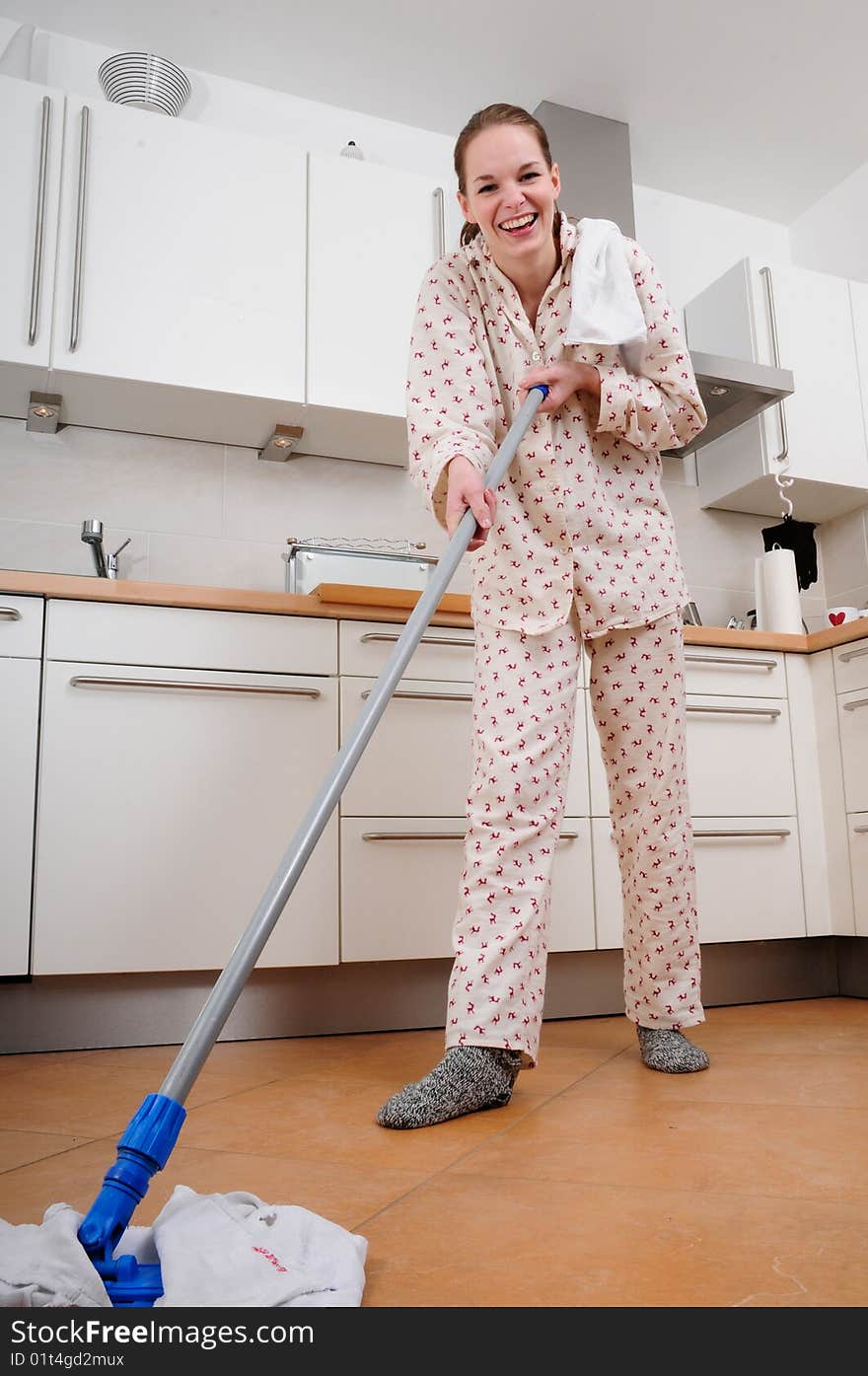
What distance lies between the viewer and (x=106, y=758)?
2.03 metres

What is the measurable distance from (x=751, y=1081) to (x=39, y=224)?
2300 millimetres

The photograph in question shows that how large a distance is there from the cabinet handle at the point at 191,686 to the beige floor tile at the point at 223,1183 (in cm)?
100

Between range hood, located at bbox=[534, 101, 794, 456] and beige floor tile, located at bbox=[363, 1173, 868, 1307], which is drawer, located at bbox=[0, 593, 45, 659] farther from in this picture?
range hood, located at bbox=[534, 101, 794, 456]

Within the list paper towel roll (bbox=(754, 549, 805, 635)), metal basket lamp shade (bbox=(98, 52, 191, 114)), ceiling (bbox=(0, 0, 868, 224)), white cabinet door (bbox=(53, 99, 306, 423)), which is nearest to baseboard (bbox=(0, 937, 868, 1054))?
paper towel roll (bbox=(754, 549, 805, 635))

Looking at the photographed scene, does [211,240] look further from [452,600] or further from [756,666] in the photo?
[756,666]

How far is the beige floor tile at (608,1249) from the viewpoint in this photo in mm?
769

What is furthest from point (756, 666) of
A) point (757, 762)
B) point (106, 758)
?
point (106, 758)

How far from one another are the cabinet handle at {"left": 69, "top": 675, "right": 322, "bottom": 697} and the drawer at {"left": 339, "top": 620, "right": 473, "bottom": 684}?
0.11 m

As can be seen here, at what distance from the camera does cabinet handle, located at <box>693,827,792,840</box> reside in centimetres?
251

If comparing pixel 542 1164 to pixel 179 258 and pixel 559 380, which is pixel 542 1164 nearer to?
pixel 559 380

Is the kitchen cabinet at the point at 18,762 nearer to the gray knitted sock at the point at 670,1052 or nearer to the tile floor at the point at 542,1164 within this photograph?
the tile floor at the point at 542,1164

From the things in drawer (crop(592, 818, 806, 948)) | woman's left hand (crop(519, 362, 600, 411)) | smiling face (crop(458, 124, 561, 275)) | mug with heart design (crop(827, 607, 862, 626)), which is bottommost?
drawer (crop(592, 818, 806, 948))

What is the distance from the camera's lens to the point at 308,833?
104cm

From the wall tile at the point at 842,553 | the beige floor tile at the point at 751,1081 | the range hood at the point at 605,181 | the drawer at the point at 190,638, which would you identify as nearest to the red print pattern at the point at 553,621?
the beige floor tile at the point at 751,1081
